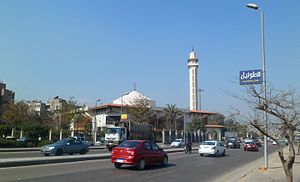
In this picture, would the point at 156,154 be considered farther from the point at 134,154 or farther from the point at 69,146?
the point at 69,146

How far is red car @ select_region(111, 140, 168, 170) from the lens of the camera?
60.2ft

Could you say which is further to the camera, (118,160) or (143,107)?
(143,107)

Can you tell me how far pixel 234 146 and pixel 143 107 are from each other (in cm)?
3022

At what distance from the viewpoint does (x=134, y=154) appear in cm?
1833

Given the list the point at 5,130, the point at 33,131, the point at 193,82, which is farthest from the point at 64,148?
the point at 193,82

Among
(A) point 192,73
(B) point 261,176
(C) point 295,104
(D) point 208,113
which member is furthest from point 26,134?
(A) point 192,73

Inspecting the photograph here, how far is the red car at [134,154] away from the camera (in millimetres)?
18359

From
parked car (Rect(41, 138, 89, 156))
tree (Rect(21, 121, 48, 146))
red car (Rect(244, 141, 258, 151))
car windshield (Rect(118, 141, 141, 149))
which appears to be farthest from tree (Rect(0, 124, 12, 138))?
car windshield (Rect(118, 141, 141, 149))

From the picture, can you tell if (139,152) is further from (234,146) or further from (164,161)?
(234,146)

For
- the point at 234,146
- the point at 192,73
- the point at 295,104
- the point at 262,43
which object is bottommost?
the point at 234,146

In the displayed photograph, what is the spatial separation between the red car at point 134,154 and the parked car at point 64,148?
10.6 metres

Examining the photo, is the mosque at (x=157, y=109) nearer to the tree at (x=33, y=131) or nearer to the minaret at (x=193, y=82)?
the minaret at (x=193, y=82)

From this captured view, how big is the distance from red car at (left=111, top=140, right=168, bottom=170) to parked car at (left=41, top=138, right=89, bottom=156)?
419 inches

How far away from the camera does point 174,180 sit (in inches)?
588
